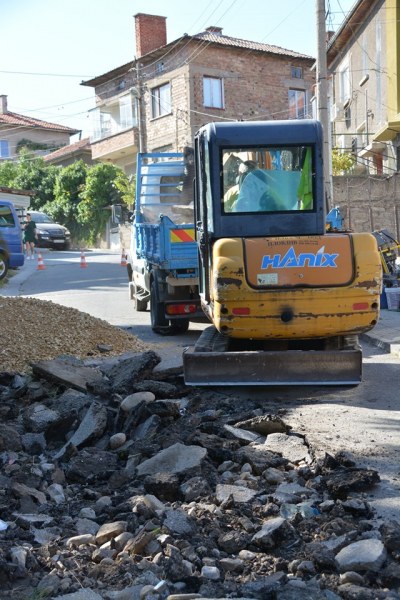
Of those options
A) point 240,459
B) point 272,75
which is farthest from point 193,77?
point 240,459

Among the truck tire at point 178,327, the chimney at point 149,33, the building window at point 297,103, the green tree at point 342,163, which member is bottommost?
the truck tire at point 178,327

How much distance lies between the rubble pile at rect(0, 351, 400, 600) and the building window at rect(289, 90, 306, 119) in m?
39.0

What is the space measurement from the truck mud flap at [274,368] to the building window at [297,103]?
Result: 38.4m

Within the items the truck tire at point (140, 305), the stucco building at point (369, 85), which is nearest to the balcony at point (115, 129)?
the stucco building at point (369, 85)

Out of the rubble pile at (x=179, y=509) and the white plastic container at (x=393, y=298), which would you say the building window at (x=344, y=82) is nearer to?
the white plastic container at (x=393, y=298)

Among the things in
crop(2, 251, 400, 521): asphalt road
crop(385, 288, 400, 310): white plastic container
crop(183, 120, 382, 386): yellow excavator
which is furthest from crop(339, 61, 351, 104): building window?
crop(183, 120, 382, 386): yellow excavator

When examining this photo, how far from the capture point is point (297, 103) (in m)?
45.5

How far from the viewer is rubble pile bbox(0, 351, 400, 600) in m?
4.25

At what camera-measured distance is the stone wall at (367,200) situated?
24.4m

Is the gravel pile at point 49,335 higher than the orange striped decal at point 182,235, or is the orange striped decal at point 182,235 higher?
the orange striped decal at point 182,235

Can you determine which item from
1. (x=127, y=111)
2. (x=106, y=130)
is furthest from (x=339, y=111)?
(x=106, y=130)

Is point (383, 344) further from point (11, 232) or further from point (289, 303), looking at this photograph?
point (11, 232)

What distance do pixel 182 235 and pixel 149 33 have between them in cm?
3500

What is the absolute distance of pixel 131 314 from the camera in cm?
1698
